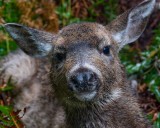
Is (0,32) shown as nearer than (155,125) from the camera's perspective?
No

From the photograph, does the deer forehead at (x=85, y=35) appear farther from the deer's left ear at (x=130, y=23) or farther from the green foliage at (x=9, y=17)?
the green foliage at (x=9, y=17)

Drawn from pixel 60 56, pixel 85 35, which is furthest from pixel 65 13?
pixel 85 35

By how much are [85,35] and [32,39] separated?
41.8 inches

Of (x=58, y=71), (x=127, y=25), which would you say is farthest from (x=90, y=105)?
(x=127, y=25)

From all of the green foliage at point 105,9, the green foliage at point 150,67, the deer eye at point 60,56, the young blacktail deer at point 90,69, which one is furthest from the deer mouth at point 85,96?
the green foliage at point 105,9

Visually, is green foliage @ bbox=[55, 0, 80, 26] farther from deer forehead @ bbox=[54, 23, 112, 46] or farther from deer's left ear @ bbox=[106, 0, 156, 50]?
deer forehead @ bbox=[54, 23, 112, 46]

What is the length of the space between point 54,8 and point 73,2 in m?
0.38

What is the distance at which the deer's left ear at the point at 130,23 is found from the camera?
854cm

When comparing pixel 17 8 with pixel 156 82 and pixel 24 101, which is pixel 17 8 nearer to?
pixel 24 101

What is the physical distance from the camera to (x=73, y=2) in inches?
449

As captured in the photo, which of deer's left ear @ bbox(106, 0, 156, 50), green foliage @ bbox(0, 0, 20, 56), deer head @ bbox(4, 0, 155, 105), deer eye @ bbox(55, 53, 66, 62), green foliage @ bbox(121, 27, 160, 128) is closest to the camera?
deer head @ bbox(4, 0, 155, 105)

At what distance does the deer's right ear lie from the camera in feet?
28.2

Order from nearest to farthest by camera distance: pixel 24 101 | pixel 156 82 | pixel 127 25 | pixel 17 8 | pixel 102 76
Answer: pixel 102 76
pixel 127 25
pixel 156 82
pixel 24 101
pixel 17 8

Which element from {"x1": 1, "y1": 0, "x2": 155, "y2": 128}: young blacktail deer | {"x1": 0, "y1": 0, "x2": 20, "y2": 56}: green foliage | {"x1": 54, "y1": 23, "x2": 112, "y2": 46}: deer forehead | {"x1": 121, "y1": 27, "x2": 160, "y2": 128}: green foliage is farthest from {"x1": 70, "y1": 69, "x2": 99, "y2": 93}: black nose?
{"x1": 0, "y1": 0, "x2": 20, "y2": 56}: green foliage
